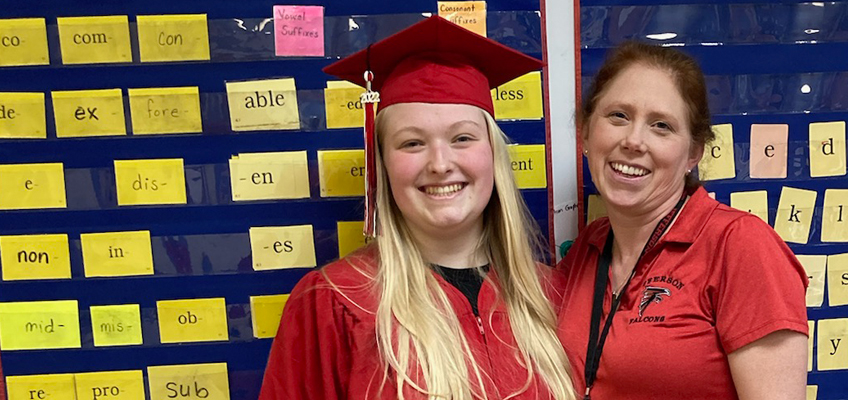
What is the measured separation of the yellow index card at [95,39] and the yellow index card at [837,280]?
210cm

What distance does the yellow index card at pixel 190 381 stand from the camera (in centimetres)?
172

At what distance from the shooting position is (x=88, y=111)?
5.36 feet

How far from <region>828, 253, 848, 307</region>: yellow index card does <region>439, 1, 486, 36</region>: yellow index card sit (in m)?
1.25

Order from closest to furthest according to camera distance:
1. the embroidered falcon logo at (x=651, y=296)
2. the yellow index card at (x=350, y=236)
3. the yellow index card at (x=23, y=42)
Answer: the embroidered falcon logo at (x=651, y=296) < the yellow index card at (x=23, y=42) < the yellow index card at (x=350, y=236)

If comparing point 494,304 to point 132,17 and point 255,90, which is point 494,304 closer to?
point 255,90

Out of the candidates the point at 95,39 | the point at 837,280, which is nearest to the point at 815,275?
the point at 837,280

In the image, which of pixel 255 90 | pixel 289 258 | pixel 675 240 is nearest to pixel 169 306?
pixel 289 258

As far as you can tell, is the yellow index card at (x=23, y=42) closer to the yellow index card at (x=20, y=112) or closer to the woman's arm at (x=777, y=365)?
the yellow index card at (x=20, y=112)

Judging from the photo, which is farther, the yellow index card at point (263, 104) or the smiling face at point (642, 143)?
the yellow index card at point (263, 104)

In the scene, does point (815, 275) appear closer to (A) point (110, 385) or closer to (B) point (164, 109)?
(B) point (164, 109)

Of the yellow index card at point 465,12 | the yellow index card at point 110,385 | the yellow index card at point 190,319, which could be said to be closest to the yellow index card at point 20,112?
the yellow index card at point 190,319

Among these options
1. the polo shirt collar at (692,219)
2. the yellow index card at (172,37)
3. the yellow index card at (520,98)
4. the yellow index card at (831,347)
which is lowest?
the yellow index card at (831,347)

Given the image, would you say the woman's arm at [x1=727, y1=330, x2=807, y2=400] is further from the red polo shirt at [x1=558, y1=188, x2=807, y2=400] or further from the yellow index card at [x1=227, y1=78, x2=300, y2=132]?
the yellow index card at [x1=227, y1=78, x2=300, y2=132]

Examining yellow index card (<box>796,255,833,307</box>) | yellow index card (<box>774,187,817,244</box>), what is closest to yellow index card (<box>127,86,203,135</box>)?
yellow index card (<box>774,187,817,244</box>)
